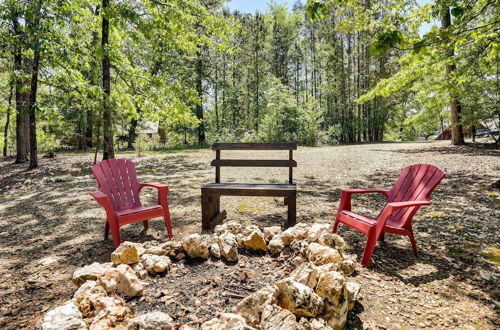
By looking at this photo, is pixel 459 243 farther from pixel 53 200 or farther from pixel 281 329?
pixel 53 200

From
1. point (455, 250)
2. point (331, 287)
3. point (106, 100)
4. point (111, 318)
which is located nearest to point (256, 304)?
point (331, 287)

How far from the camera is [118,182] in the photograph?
144 inches

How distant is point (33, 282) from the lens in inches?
99.8

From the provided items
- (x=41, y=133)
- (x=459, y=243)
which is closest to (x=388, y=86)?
(x=459, y=243)

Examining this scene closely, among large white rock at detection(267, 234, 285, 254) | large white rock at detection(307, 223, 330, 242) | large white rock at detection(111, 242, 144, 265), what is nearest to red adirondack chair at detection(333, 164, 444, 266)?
large white rock at detection(307, 223, 330, 242)

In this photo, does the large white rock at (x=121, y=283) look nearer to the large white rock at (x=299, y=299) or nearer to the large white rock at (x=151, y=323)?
the large white rock at (x=151, y=323)

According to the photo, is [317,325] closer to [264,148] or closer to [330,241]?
[330,241]

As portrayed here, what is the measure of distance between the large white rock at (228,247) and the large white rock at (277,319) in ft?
2.91

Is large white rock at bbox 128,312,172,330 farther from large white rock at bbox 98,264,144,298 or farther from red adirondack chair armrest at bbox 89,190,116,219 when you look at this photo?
red adirondack chair armrest at bbox 89,190,116,219

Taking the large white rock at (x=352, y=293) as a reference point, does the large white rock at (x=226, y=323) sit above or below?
above

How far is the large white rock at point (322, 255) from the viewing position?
2.33 metres

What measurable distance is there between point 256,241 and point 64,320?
162cm

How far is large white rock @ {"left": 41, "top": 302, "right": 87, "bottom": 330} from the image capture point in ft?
5.05

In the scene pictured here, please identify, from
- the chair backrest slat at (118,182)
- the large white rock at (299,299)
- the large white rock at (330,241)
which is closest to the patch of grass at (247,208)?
the chair backrest slat at (118,182)
